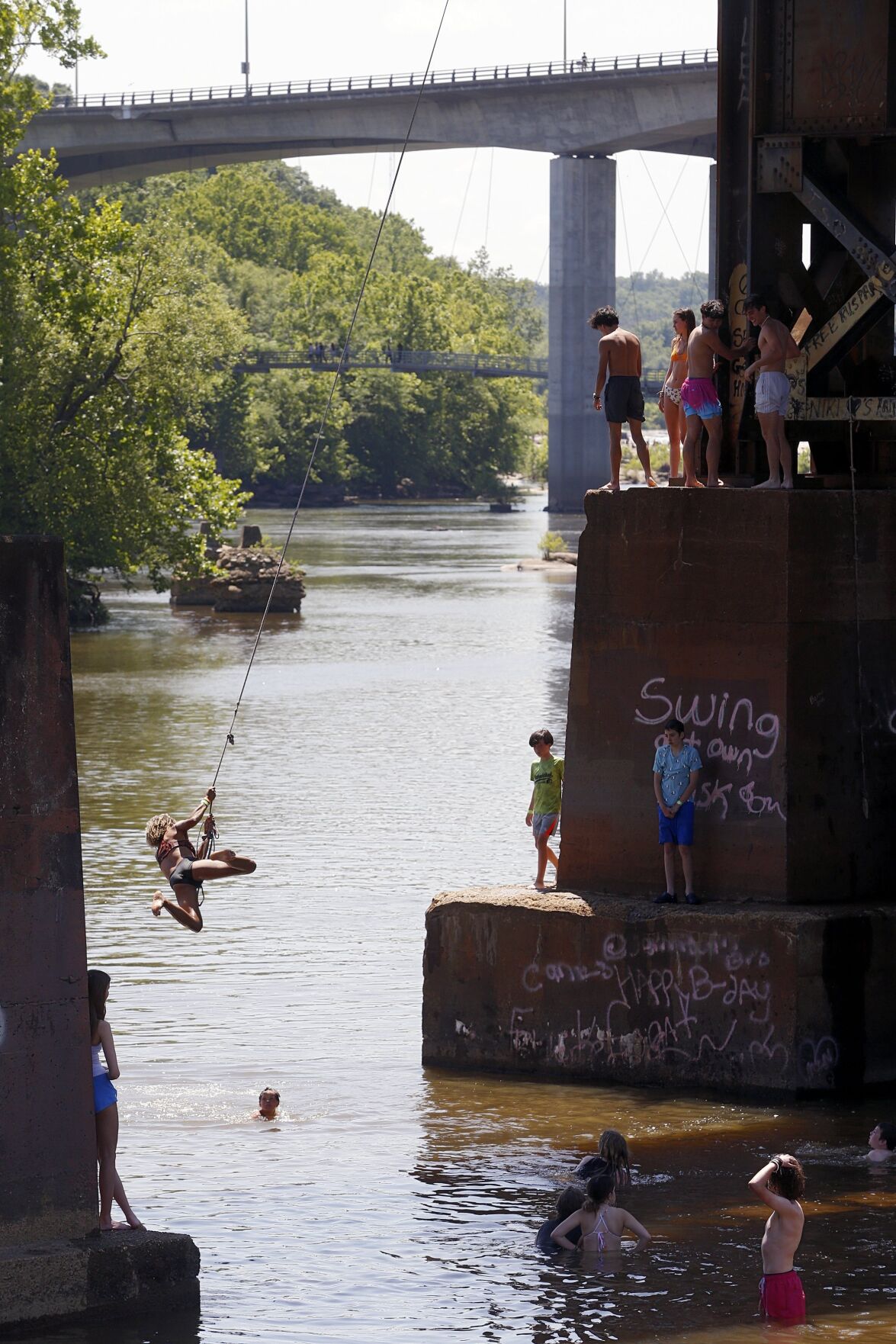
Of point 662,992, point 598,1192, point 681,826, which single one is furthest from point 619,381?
Result: point 598,1192

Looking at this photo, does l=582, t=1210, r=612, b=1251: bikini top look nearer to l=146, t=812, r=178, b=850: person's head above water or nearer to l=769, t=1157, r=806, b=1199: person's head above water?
l=769, t=1157, r=806, b=1199: person's head above water

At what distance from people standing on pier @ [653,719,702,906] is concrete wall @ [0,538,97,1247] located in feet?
16.7

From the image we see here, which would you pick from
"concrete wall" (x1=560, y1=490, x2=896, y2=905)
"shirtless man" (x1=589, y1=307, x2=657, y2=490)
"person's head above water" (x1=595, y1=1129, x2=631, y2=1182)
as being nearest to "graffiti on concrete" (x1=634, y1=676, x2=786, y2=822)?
"concrete wall" (x1=560, y1=490, x2=896, y2=905)

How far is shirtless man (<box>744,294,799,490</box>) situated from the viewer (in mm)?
15062

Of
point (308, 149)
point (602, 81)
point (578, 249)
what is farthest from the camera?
point (308, 149)

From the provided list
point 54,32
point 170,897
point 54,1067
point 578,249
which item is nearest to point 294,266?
point 578,249

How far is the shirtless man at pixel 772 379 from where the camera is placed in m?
15.1

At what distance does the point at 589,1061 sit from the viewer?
14.8 m

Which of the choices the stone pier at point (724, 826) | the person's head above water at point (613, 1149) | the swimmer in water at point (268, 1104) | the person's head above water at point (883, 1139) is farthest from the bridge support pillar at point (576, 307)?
the person's head above water at point (613, 1149)

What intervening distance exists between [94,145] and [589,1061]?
98017 millimetres

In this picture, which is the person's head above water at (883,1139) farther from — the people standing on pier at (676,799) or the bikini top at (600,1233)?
the bikini top at (600,1233)

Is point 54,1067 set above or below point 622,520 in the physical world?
below

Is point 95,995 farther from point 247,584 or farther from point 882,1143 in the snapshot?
point 247,584

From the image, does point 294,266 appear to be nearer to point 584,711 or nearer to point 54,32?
point 54,32
